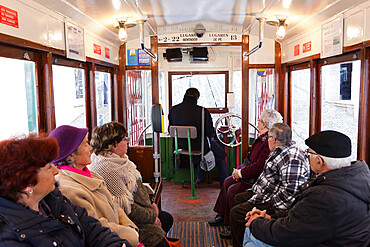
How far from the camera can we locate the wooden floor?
130 inches

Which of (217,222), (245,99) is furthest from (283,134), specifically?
(245,99)

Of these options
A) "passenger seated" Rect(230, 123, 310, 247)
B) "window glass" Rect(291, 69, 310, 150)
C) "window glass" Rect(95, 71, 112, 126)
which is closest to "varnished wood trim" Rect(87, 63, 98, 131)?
"window glass" Rect(95, 71, 112, 126)

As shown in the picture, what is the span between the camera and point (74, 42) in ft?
11.0

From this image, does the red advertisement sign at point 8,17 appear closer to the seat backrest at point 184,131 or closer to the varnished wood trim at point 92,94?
the varnished wood trim at point 92,94

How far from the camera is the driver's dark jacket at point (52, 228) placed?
1.29 metres

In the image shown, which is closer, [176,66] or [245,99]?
[245,99]

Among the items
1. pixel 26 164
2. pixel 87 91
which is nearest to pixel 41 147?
pixel 26 164

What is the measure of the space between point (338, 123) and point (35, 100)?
2986 mm

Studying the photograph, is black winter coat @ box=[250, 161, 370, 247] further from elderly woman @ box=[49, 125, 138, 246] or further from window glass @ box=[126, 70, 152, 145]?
window glass @ box=[126, 70, 152, 145]

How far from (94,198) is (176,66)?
4688mm

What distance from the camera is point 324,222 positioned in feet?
5.52

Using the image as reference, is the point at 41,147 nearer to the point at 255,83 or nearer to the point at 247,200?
the point at 247,200

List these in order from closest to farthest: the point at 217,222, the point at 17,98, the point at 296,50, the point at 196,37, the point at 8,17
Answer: the point at 8,17
the point at 17,98
the point at 217,222
the point at 296,50
the point at 196,37

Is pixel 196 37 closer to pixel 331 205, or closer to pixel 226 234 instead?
pixel 226 234
